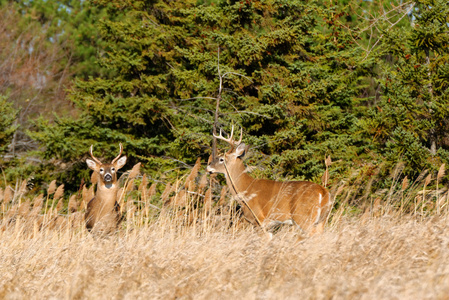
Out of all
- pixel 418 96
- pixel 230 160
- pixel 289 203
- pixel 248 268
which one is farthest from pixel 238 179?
pixel 418 96

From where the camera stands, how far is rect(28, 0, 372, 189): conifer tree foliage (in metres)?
11.5

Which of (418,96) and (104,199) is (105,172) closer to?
(104,199)

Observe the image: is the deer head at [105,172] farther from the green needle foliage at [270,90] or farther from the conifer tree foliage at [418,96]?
the conifer tree foliage at [418,96]

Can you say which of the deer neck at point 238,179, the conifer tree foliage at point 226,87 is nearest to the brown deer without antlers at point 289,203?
the deer neck at point 238,179

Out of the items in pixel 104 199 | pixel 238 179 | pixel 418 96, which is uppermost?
pixel 418 96

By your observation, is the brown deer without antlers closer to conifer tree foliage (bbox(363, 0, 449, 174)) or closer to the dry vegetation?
the dry vegetation

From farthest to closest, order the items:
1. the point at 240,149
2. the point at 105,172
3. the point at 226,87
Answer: the point at 226,87 < the point at 240,149 < the point at 105,172

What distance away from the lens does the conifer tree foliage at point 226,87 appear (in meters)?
11.5

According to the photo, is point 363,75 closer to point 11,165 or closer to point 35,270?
point 11,165

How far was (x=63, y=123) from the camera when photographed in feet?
48.2

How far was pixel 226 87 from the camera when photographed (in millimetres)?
12383

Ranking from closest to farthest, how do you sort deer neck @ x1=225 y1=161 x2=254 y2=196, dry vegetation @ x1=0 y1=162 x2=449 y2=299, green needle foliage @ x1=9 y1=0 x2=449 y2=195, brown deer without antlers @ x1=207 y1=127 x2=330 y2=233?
1. dry vegetation @ x1=0 y1=162 x2=449 y2=299
2. brown deer without antlers @ x1=207 y1=127 x2=330 y2=233
3. deer neck @ x1=225 y1=161 x2=254 y2=196
4. green needle foliage @ x1=9 y1=0 x2=449 y2=195

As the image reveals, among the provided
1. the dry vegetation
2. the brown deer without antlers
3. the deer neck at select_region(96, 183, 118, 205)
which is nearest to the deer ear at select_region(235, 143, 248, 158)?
the brown deer without antlers

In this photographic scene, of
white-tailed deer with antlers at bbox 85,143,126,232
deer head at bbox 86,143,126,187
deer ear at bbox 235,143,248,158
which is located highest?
deer ear at bbox 235,143,248,158
